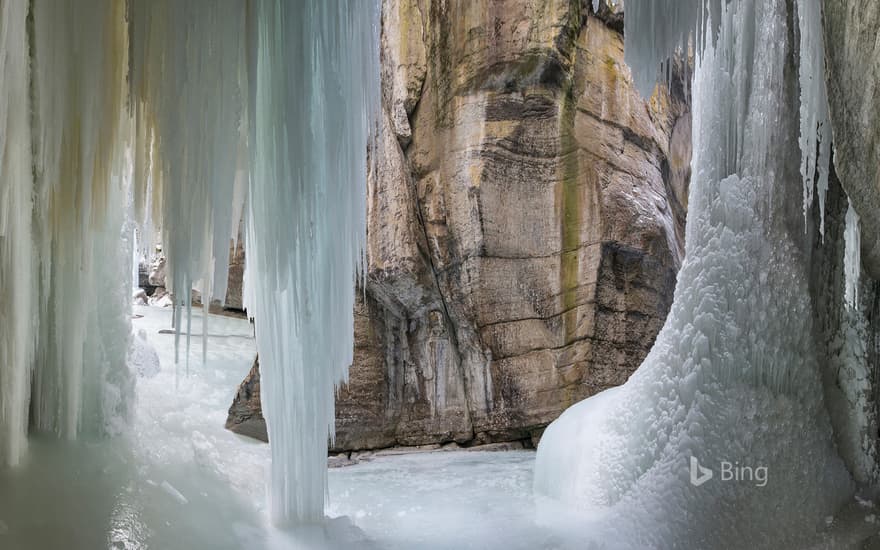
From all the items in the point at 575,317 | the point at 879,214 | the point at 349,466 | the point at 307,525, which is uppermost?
the point at 879,214

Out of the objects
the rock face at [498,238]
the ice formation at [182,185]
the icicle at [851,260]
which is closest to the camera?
the ice formation at [182,185]

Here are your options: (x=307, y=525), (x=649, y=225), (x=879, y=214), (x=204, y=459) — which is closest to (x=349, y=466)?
(x=204, y=459)

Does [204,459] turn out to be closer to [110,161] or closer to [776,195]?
[110,161]

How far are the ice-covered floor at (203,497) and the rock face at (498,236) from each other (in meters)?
1.91

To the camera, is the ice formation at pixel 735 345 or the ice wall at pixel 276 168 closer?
the ice wall at pixel 276 168

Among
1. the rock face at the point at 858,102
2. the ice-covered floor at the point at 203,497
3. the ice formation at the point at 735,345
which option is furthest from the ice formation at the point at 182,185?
the rock face at the point at 858,102

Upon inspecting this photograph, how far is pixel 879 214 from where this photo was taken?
9.71 ft

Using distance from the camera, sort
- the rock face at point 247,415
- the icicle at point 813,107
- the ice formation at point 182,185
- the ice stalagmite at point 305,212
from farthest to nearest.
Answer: the rock face at point 247,415, the icicle at point 813,107, the ice stalagmite at point 305,212, the ice formation at point 182,185

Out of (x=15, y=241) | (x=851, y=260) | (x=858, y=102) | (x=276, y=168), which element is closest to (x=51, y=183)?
(x=15, y=241)

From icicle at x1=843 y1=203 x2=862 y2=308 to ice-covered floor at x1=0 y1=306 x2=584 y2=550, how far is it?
2.25 metres

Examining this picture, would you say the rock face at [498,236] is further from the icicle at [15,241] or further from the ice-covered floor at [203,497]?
the icicle at [15,241]

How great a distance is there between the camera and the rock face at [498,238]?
8.35 m

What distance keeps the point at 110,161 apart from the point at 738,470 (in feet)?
12.1

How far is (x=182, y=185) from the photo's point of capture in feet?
9.95
